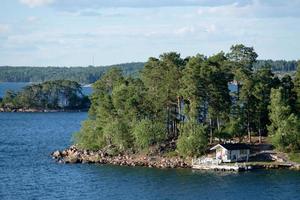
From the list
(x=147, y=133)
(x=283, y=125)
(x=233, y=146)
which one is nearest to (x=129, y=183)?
(x=147, y=133)

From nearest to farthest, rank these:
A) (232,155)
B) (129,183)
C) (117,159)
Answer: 1. (129,183)
2. (232,155)
3. (117,159)

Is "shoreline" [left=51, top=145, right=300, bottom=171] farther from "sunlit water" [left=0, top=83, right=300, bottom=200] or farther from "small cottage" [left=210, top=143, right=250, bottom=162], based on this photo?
"sunlit water" [left=0, top=83, right=300, bottom=200]

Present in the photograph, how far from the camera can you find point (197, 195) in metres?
71.4

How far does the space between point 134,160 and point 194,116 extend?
412 inches

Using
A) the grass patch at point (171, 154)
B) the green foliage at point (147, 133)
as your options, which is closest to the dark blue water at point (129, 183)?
the grass patch at point (171, 154)

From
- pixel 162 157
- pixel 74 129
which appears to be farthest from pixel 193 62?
pixel 74 129

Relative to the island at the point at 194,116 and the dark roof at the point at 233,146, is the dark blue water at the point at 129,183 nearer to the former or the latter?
the island at the point at 194,116

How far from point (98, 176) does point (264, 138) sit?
27358mm

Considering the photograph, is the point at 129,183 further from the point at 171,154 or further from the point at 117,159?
the point at 171,154

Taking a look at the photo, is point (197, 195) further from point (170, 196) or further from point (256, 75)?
point (256, 75)

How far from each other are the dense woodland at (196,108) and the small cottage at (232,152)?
3.08 m

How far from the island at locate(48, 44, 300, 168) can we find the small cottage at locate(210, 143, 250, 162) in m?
0.32

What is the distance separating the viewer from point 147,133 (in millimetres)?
94438

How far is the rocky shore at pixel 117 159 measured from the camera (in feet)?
292
